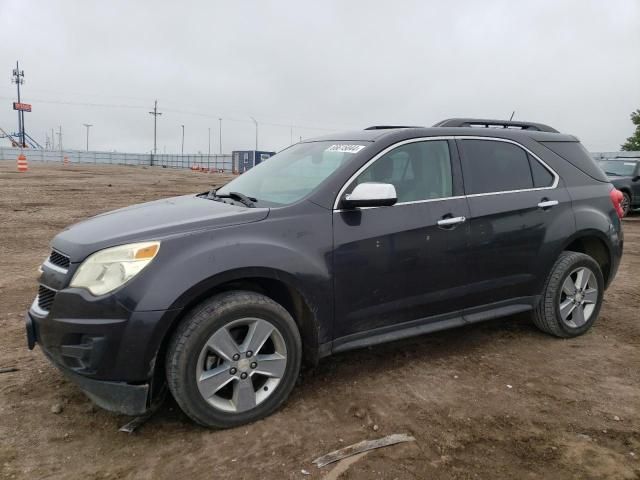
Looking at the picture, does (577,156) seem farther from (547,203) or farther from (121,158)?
(121,158)

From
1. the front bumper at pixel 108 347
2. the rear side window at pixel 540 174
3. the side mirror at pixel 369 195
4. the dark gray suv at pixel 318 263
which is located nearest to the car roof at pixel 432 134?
the dark gray suv at pixel 318 263

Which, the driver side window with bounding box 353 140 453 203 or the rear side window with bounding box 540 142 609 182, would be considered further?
the rear side window with bounding box 540 142 609 182

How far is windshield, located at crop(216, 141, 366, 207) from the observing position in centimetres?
345

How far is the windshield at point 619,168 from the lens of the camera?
14.2 metres

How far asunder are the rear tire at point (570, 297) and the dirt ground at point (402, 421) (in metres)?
0.15

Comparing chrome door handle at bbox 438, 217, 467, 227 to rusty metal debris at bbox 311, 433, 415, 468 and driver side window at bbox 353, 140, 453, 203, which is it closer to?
driver side window at bbox 353, 140, 453, 203

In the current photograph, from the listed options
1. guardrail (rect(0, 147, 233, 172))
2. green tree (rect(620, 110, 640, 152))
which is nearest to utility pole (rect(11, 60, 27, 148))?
guardrail (rect(0, 147, 233, 172))

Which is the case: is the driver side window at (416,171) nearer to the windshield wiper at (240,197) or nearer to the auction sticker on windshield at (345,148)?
the auction sticker on windshield at (345,148)

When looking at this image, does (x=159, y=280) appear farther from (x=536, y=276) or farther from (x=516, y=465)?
(x=536, y=276)

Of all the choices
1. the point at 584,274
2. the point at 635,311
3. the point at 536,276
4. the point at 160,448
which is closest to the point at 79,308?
the point at 160,448

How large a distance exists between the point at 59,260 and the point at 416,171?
240 cm

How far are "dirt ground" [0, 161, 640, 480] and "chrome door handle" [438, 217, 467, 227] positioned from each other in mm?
1075

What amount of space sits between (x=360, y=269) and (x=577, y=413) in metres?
1.62

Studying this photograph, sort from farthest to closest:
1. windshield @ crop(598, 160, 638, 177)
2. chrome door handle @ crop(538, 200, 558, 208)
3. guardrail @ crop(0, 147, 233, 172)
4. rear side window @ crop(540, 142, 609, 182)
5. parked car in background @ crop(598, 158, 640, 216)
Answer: guardrail @ crop(0, 147, 233, 172) < windshield @ crop(598, 160, 638, 177) < parked car in background @ crop(598, 158, 640, 216) < rear side window @ crop(540, 142, 609, 182) < chrome door handle @ crop(538, 200, 558, 208)
